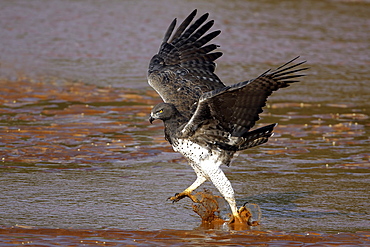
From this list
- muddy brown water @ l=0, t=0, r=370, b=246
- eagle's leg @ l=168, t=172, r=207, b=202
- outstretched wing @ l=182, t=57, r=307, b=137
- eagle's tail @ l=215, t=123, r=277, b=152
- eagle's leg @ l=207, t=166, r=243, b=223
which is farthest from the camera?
eagle's leg @ l=168, t=172, r=207, b=202

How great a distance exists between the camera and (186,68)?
23.7ft

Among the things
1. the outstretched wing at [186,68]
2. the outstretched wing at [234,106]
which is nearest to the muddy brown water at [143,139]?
the outstretched wing at [234,106]

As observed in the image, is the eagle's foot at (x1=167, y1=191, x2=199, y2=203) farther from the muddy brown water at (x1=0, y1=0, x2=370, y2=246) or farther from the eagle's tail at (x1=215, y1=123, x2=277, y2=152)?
the eagle's tail at (x1=215, y1=123, x2=277, y2=152)

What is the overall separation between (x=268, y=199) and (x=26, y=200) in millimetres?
2327

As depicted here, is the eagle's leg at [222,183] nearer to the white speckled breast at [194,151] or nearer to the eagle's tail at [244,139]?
the white speckled breast at [194,151]

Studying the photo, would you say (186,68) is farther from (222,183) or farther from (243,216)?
(243,216)

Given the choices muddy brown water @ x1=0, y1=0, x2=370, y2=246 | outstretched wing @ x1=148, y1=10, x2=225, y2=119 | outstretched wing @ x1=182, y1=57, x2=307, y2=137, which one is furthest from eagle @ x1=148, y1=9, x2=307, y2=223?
muddy brown water @ x1=0, y1=0, x2=370, y2=246

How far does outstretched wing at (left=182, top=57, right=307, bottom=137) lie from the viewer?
542 cm

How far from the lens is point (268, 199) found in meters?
6.54

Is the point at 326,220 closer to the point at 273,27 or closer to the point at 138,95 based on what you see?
the point at 138,95

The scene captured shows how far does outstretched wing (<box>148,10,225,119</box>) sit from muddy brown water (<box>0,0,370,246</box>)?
949mm

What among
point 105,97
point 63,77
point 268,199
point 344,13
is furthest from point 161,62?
point 344,13

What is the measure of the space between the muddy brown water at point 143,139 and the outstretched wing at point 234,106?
844mm

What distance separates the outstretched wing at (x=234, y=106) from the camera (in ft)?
17.8
